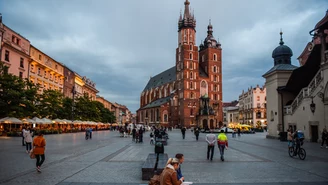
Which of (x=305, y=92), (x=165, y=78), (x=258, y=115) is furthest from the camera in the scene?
(x=165, y=78)

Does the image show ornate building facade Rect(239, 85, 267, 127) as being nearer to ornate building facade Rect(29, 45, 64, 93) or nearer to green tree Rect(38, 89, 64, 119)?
ornate building facade Rect(29, 45, 64, 93)

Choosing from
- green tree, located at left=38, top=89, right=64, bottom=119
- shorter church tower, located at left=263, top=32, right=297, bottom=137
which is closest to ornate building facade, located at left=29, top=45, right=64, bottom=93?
green tree, located at left=38, top=89, right=64, bottom=119

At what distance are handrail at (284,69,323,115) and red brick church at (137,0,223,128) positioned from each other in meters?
58.7

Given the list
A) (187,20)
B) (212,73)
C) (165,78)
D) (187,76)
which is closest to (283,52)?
(187,76)

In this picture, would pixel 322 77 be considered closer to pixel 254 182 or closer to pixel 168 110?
pixel 254 182

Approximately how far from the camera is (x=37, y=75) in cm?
5238

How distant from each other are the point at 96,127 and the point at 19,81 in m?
38.4

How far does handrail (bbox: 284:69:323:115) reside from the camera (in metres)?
26.1

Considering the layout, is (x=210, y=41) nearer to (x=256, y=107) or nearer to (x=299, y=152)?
(x=256, y=107)

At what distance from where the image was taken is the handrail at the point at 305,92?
2609cm

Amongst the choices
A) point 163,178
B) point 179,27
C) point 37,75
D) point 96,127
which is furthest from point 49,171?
point 179,27

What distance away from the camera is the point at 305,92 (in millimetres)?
28188

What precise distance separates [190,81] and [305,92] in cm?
7001

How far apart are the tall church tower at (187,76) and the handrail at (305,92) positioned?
63.6 meters
